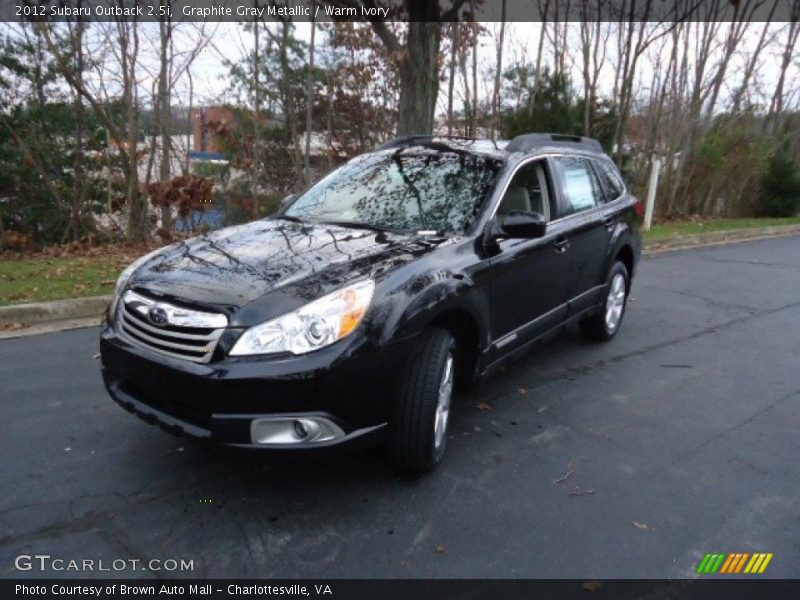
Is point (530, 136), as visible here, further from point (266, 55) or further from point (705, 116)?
point (705, 116)

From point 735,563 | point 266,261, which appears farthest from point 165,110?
point 735,563

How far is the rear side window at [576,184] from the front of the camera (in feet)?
14.8

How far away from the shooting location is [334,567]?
2449 millimetres

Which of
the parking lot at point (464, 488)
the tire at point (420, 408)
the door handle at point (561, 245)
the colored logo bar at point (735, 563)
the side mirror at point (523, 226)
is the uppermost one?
the side mirror at point (523, 226)

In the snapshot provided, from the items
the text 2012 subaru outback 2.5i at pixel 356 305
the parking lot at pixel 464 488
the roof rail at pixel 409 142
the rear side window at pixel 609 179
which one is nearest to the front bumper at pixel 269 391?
the text 2012 subaru outback 2.5i at pixel 356 305

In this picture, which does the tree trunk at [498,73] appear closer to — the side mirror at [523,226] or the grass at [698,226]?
the grass at [698,226]

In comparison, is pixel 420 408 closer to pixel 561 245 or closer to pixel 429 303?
pixel 429 303

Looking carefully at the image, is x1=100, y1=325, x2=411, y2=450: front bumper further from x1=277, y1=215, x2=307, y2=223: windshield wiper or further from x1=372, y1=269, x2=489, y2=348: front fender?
x1=277, y1=215, x2=307, y2=223: windshield wiper

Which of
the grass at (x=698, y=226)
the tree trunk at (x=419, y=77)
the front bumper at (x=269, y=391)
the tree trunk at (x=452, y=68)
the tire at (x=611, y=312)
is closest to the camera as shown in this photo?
the front bumper at (x=269, y=391)

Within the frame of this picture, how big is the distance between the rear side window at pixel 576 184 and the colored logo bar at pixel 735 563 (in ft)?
8.13
